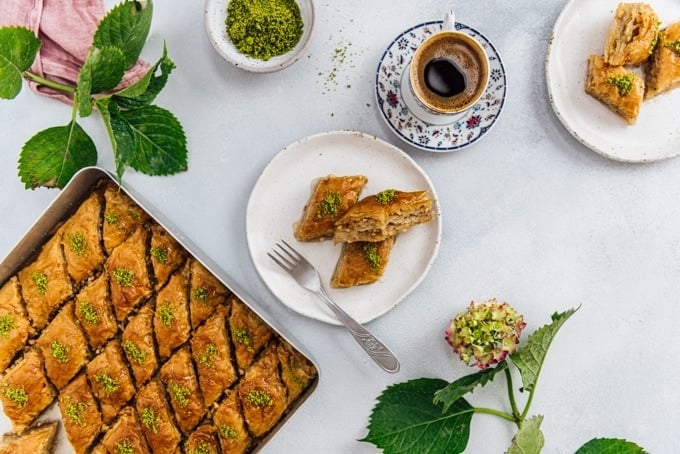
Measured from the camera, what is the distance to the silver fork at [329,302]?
10.3 feet

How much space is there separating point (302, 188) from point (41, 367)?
1468 millimetres

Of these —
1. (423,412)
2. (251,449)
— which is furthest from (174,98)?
(423,412)

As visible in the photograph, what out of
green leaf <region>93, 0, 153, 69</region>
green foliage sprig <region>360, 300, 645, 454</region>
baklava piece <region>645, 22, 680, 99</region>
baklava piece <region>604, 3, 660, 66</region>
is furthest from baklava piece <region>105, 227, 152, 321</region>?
baklava piece <region>645, 22, 680, 99</region>

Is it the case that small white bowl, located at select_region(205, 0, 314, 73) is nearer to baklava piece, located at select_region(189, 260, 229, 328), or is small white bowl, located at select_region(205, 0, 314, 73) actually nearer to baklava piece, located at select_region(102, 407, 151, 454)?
baklava piece, located at select_region(189, 260, 229, 328)

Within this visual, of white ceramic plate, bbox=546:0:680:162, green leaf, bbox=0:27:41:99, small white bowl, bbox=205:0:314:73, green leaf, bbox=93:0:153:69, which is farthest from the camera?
white ceramic plate, bbox=546:0:680:162

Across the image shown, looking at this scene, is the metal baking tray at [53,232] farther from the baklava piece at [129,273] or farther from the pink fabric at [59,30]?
the pink fabric at [59,30]

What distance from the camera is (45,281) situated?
121 inches

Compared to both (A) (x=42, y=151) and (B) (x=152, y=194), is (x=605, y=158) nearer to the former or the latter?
(B) (x=152, y=194)

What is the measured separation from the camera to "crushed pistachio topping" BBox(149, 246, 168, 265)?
3.07 metres

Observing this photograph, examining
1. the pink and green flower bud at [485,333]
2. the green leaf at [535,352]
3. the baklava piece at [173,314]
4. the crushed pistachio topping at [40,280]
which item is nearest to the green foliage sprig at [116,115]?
the crushed pistachio topping at [40,280]

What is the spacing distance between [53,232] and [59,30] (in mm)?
964

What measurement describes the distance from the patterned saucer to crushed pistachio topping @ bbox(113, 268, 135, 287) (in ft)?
4.57

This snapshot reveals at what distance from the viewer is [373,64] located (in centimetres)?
336

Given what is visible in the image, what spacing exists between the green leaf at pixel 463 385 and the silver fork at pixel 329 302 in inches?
9.6
